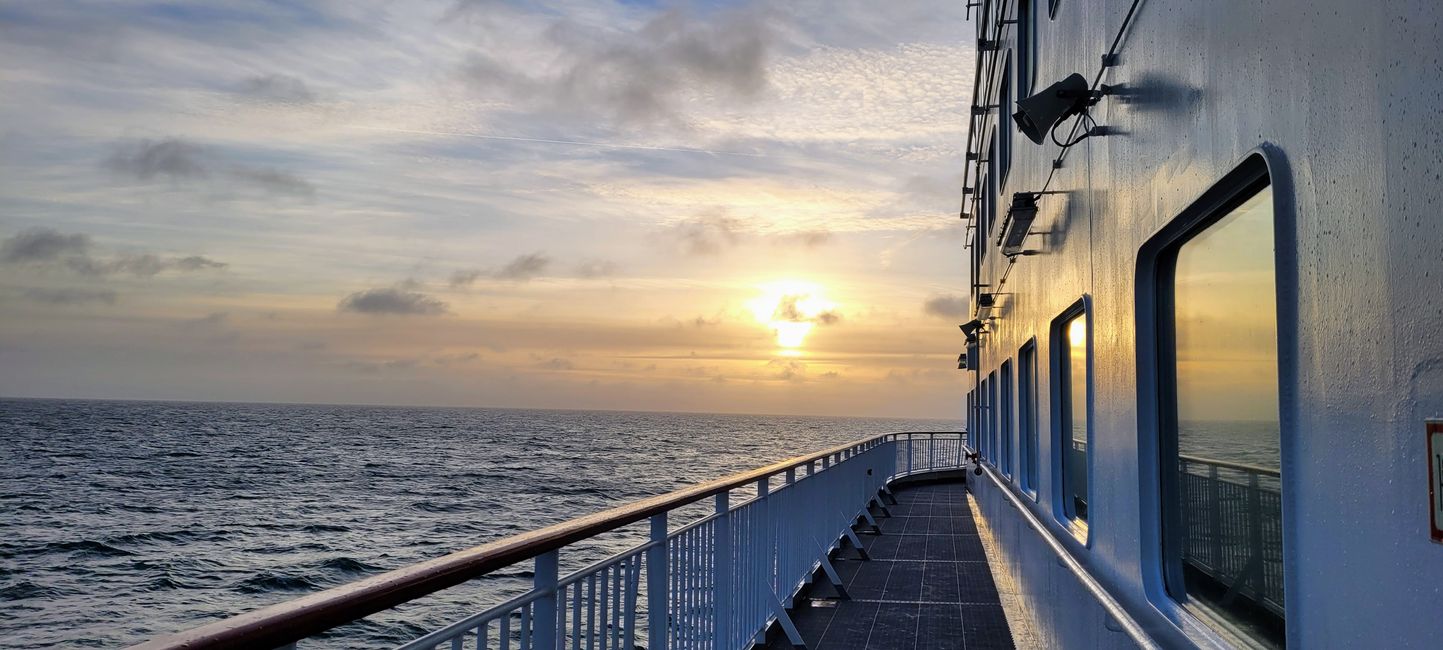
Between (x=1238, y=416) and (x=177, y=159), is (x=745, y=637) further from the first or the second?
(x=177, y=159)

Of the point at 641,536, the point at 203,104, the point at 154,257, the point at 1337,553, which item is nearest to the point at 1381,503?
the point at 1337,553

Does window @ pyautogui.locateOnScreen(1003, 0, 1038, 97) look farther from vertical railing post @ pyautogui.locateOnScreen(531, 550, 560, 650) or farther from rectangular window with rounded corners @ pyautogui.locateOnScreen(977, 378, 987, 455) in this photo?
rectangular window with rounded corners @ pyautogui.locateOnScreen(977, 378, 987, 455)

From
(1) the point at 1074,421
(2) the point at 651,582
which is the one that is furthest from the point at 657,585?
(1) the point at 1074,421

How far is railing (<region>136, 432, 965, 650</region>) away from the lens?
6.06 ft

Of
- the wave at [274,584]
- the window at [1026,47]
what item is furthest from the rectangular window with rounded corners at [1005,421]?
the wave at [274,584]

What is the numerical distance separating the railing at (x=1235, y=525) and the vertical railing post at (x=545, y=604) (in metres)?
1.77

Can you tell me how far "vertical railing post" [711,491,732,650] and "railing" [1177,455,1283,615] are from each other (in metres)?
2.78

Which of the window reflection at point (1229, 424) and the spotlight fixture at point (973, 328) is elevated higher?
the spotlight fixture at point (973, 328)

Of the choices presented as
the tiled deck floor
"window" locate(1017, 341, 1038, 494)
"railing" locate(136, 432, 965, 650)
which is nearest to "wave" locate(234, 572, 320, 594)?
the tiled deck floor

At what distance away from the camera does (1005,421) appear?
9.65 metres

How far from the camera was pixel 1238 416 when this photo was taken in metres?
2.09

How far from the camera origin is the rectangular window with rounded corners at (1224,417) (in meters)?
1.92

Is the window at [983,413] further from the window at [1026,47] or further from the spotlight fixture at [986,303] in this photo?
the window at [1026,47]

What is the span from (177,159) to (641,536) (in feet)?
136
